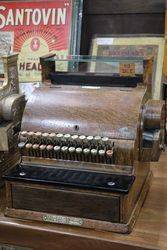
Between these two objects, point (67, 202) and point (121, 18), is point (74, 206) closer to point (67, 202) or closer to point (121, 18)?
point (67, 202)

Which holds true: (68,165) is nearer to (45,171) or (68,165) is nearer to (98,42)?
(45,171)

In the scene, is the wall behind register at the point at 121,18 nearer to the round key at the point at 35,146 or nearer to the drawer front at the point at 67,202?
the round key at the point at 35,146

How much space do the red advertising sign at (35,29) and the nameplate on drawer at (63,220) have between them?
1.07 metres

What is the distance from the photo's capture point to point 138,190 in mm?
1479

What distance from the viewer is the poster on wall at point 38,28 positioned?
2.20 meters

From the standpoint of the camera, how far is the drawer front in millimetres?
1295

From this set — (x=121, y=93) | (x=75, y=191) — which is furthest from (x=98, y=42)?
(x=75, y=191)

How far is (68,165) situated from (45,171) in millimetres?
87

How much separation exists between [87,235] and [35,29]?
137cm

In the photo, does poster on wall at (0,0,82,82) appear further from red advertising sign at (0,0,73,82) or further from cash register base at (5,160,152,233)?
cash register base at (5,160,152,233)

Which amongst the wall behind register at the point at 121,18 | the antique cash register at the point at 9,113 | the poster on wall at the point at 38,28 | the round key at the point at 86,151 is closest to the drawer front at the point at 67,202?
the round key at the point at 86,151

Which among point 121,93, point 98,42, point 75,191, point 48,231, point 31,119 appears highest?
point 98,42

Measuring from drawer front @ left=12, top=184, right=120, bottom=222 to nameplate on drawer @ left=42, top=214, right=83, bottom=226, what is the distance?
0.01 metres

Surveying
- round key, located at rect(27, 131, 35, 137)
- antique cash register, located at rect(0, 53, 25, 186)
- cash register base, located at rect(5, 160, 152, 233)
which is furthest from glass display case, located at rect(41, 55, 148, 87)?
cash register base, located at rect(5, 160, 152, 233)
